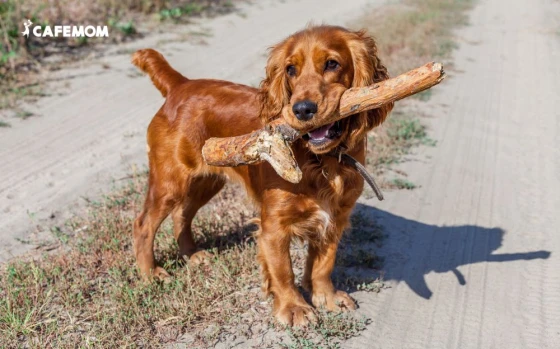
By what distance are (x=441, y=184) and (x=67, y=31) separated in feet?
20.5

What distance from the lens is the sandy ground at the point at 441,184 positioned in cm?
393

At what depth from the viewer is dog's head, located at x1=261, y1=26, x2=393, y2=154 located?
321 cm

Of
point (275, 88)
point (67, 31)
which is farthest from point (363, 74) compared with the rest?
point (67, 31)

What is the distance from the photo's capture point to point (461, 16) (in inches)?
586

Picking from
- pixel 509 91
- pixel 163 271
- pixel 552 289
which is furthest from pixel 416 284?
pixel 509 91

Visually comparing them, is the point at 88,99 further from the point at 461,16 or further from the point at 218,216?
the point at 461,16

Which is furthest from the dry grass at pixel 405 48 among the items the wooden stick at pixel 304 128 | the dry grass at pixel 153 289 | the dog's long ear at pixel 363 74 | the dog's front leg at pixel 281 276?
the wooden stick at pixel 304 128

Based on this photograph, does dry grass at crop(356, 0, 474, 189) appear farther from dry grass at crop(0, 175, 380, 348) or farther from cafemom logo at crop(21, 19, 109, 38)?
cafemom logo at crop(21, 19, 109, 38)

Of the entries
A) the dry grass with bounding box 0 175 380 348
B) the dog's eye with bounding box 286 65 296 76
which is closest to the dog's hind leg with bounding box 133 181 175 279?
the dry grass with bounding box 0 175 380 348

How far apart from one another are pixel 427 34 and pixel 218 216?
26.5ft

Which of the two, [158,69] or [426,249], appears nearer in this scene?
[158,69]

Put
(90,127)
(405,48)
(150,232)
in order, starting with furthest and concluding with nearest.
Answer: (405,48)
(90,127)
(150,232)

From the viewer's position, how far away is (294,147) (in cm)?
350

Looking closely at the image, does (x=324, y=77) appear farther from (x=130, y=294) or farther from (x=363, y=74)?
(x=130, y=294)
